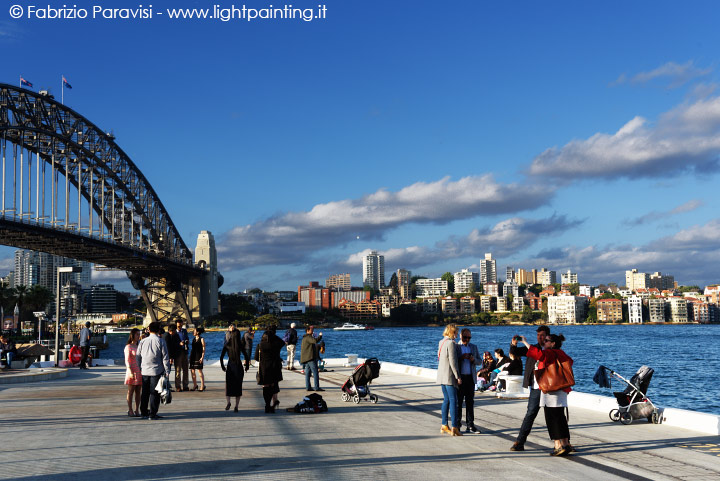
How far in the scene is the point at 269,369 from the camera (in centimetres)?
1419

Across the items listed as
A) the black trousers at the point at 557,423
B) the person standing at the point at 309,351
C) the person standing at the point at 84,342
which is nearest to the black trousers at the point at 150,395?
the person standing at the point at 309,351

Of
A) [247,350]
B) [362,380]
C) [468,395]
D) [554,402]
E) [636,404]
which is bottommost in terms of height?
[636,404]

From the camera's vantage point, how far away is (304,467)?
8.56m

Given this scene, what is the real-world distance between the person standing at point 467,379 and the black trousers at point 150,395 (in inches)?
218

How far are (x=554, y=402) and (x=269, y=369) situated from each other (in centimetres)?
619

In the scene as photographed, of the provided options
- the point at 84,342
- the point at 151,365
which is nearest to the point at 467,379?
the point at 151,365

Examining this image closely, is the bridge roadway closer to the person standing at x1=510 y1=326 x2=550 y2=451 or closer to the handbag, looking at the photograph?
the person standing at x1=510 y1=326 x2=550 y2=451

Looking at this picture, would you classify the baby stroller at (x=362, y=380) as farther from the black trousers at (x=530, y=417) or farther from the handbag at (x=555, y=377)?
the handbag at (x=555, y=377)

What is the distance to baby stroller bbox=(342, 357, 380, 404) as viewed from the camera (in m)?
15.8

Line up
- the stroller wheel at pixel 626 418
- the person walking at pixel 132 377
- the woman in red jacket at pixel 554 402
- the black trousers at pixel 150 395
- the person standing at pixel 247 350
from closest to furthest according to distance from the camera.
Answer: the woman in red jacket at pixel 554 402 → the stroller wheel at pixel 626 418 → the black trousers at pixel 150 395 → the person walking at pixel 132 377 → the person standing at pixel 247 350

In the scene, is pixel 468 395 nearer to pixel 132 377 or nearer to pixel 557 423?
pixel 557 423

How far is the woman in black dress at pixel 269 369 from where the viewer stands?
14156 millimetres

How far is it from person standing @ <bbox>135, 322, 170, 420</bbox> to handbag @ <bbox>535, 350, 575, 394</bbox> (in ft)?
23.1

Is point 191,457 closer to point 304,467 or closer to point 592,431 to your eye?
point 304,467
